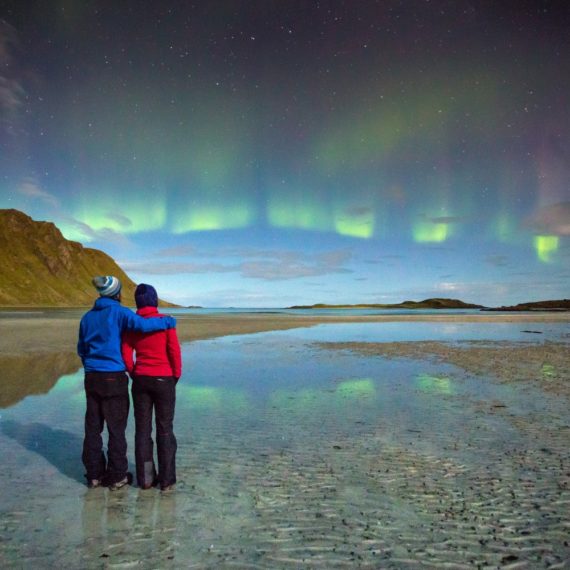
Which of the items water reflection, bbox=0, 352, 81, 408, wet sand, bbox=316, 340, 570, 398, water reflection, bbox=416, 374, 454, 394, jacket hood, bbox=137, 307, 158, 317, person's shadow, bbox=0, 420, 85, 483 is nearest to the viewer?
jacket hood, bbox=137, 307, 158, 317

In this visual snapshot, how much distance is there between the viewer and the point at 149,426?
5.96m

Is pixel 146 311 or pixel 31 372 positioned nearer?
pixel 146 311

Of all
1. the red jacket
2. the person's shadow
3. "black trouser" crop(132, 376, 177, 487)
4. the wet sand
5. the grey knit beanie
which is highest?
the grey knit beanie

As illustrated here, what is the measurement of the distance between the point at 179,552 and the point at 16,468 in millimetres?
3910

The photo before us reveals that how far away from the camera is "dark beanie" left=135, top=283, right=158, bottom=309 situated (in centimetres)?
597

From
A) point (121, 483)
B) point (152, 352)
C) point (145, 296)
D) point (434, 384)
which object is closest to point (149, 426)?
point (121, 483)

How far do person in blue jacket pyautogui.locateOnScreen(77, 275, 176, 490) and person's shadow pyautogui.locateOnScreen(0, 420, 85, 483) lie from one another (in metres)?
0.66

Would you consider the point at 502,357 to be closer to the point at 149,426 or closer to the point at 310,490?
the point at 310,490

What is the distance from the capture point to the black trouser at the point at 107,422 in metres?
5.86

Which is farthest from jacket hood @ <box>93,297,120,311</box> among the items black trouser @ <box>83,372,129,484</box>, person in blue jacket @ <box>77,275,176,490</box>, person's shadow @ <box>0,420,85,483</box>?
person's shadow @ <box>0,420,85,483</box>

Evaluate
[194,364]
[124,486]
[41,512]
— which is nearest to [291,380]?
[194,364]

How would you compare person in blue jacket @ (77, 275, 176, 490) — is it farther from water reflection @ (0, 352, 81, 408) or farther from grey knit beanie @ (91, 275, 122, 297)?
water reflection @ (0, 352, 81, 408)

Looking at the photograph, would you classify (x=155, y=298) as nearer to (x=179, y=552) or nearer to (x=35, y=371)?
(x=179, y=552)

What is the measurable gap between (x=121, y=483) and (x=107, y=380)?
146 cm
